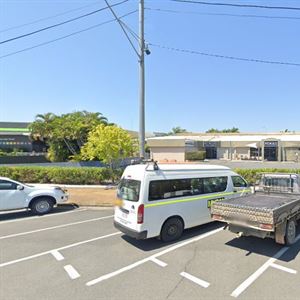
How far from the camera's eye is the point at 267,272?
5547 mm

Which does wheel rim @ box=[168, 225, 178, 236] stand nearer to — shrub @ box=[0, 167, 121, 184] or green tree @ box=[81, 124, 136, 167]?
shrub @ box=[0, 167, 121, 184]

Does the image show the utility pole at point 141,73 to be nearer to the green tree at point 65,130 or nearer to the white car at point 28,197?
the white car at point 28,197

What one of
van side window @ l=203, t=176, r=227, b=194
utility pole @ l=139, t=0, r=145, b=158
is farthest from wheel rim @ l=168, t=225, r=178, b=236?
utility pole @ l=139, t=0, r=145, b=158

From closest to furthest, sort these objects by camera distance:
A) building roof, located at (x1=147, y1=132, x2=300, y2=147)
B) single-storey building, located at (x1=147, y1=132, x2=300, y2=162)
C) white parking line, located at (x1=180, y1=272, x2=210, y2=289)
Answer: white parking line, located at (x1=180, y1=272, x2=210, y2=289) < single-storey building, located at (x1=147, y1=132, x2=300, y2=162) < building roof, located at (x1=147, y1=132, x2=300, y2=147)

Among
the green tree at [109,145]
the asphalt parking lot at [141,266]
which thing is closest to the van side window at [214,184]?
the asphalt parking lot at [141,266]

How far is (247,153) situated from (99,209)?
1431 inches

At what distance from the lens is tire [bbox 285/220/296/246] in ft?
22.6

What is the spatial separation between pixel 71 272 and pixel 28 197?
5996 mm

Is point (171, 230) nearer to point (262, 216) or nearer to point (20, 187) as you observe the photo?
point (262, 216)

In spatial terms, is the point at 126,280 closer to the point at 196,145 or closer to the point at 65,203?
the point at 65,203

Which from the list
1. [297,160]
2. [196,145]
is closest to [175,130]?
[196,145]

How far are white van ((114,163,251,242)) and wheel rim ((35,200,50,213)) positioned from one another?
14.9ft

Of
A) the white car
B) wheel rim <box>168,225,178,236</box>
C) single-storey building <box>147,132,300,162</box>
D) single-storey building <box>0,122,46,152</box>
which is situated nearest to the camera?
wheel rim <box>168,225,178,236</box>

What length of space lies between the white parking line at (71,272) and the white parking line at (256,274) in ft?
9.54
